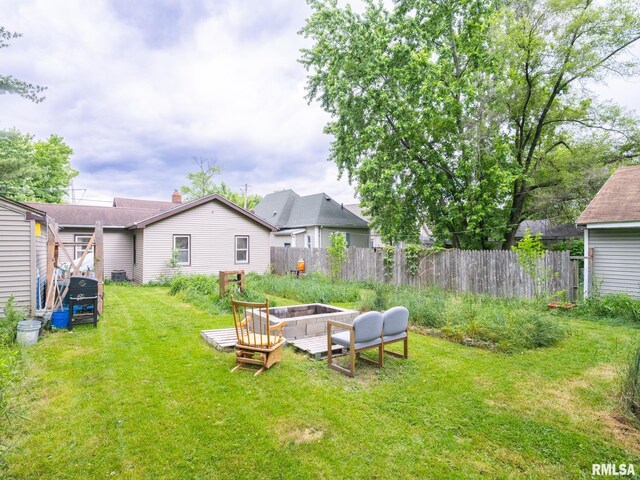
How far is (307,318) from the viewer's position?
6676mm

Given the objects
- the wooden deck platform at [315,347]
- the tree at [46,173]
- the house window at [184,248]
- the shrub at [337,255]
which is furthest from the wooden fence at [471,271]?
the tree at [46,173]

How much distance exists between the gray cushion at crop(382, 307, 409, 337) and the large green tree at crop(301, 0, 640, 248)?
32.6 feet

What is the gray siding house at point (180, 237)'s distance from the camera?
1520 cm

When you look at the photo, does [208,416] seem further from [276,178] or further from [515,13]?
[276,178]

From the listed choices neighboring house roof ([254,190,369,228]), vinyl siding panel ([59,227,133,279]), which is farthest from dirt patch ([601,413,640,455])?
vinyl siding panel ([59,227,133,279])

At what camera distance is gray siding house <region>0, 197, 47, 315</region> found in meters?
7.21

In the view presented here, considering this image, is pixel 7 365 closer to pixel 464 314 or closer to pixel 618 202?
pixel 464 314

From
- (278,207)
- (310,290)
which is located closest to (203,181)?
(278,207)

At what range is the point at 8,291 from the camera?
726cm

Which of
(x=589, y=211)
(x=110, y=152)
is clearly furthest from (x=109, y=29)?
(x=110, y=152)

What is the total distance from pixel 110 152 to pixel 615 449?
1318 inches

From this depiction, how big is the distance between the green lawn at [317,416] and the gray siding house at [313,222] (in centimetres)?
1565

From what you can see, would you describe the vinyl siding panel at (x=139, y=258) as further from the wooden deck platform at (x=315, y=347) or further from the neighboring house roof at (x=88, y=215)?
the wooden deck platform at (x=315, y=347)

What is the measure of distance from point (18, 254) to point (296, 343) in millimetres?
6306
